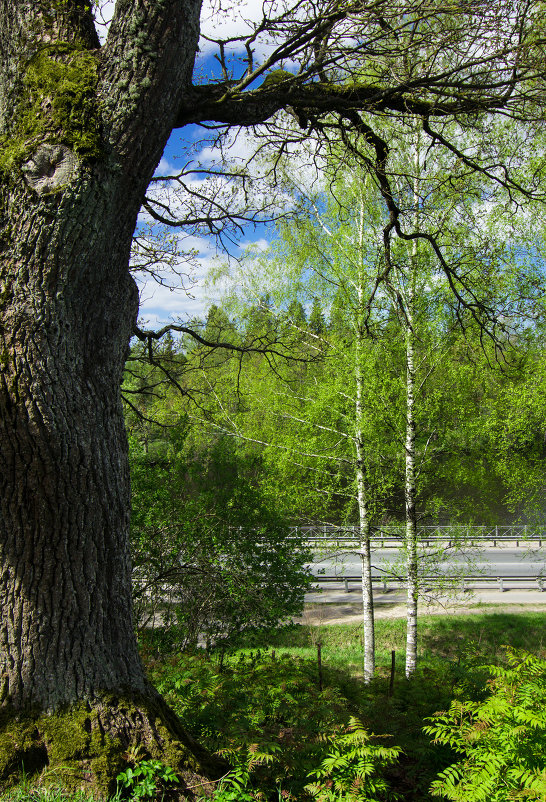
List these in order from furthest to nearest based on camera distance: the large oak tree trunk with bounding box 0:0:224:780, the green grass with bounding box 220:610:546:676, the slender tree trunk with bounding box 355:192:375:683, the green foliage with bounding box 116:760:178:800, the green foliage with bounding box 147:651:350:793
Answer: the green grass with bounding box 220:610:546:676 → the slender tree trunk with bounding box 355:192:375:683 → the green foliage with bounding box 147:651:350:793 → the large oak tree trunk with bounding box 0:0:224:780 → the green foliage with bounding box 116:760:178:800

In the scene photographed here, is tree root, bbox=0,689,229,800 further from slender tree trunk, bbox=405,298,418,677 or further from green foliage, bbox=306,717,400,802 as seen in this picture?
slender tree trunk, bbox=405,298,418,677

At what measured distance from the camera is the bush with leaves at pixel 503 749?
2.69 m

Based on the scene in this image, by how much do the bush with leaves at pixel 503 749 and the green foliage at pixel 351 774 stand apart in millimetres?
323

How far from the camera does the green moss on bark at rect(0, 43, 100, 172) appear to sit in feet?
8.73

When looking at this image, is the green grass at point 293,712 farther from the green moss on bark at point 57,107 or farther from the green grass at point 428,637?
the green grass at point 428,637

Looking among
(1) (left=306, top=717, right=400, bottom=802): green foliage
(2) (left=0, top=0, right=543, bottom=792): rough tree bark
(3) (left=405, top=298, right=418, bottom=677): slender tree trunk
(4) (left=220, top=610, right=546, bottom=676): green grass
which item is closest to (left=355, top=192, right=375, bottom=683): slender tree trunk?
(3) (left=405, top=298, right=418, bottom=677): slender tree trunk

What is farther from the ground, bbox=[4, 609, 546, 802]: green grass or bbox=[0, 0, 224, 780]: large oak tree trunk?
bbox=[0, 0, 224, 780]: large oak tree trunk

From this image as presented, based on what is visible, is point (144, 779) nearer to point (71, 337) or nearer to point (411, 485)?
point (71, 337)

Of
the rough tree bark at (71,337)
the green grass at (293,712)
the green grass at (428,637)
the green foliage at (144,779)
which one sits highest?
the rough tree bark at (71,337)

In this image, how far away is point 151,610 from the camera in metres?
7.83

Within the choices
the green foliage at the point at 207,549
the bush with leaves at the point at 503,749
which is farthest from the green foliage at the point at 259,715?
the green foliage at the point at 207,549

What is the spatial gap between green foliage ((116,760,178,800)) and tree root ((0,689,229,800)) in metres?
0.04

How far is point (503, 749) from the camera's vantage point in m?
3.04

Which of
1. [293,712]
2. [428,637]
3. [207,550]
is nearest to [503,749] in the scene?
[293,712]
